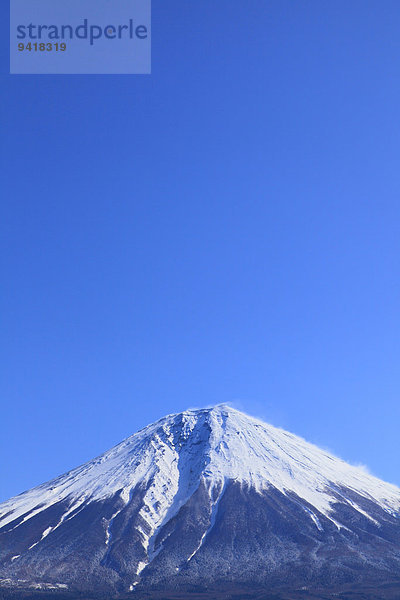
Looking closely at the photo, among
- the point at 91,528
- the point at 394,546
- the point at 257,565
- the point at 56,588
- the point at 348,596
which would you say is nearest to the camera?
the point at 348,596

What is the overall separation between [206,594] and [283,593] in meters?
17.6

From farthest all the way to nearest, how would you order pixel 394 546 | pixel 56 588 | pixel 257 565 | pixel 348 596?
pixel 394 546
pixel 257 565
pixel 56 588
pixel 348 596

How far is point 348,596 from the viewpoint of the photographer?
138 m

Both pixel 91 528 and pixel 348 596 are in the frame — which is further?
pixel 91 528

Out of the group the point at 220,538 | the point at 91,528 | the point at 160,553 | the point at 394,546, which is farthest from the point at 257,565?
the point at 91,528

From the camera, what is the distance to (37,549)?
175500mm

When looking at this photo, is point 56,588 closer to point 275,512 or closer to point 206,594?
point 206,594

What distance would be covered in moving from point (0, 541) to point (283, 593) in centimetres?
9141

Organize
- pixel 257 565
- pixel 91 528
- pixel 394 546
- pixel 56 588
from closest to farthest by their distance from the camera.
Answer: pixel 56 588 < pixel 257 565 < pixel 394 546 < pixel 91 528

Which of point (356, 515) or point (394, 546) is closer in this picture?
point (394, 546)

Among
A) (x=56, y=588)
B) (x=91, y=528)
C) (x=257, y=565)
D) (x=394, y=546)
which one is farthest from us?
(x=91, y=528)

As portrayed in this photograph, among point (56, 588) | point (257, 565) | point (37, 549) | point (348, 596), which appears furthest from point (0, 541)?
point (348, 596)

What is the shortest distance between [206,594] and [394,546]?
62014 mm

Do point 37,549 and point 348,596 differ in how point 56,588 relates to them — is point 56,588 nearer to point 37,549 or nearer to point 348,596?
point 37,549
